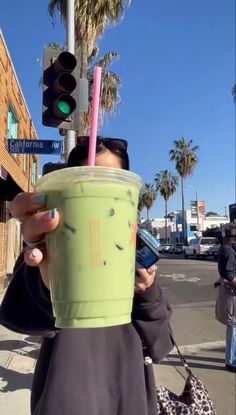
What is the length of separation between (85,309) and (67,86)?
4854mm

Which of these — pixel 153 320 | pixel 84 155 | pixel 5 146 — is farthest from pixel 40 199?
pixel 5 146

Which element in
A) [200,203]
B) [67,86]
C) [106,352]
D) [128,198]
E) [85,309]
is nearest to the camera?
[85,309]

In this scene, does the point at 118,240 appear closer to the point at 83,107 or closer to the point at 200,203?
the point at 83,107

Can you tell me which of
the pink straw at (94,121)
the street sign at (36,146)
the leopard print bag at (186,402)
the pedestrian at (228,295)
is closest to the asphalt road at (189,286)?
the pedestrian at (228,295)

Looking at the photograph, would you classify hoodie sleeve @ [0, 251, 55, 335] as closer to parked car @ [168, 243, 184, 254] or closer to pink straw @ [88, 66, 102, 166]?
pink straw @ [88, 66, 102, 166]

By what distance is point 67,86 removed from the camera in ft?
18.7

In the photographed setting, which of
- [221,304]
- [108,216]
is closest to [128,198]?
[108,216]

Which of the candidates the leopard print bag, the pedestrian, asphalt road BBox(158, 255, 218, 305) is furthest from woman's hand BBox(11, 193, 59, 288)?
asphalt road BBox(158, 255, 218, 305)

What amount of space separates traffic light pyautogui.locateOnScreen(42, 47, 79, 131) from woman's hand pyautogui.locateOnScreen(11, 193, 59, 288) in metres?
4.57

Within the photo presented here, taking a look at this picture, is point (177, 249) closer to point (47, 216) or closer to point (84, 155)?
point (84, 155)

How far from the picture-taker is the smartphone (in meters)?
1.46

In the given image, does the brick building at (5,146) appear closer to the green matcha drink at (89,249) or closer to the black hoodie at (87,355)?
the black hoodie at (87,355)

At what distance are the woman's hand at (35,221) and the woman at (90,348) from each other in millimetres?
25

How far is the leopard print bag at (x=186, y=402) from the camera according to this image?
1813mm
